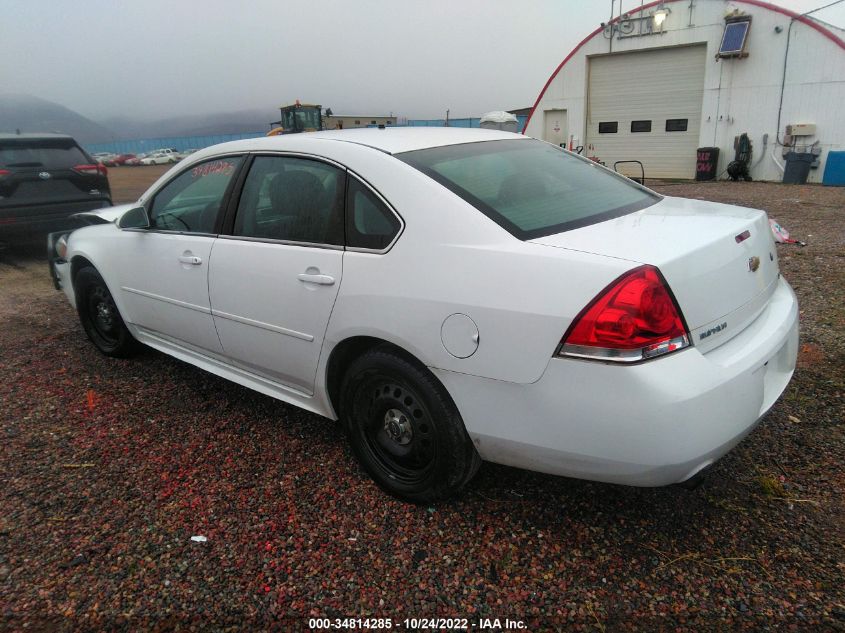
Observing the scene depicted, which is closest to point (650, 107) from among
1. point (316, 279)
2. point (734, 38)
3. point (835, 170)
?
point (734, 38)

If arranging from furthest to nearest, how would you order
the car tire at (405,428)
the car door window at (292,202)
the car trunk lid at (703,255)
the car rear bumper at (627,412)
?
the car door window at (292,202), the car tire at (405,428), the car trunk lid at (703,255), the car rear bumper at (627,412)

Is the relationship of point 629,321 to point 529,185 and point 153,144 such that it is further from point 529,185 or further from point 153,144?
point 153,144

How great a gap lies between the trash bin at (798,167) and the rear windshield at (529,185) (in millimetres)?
15833

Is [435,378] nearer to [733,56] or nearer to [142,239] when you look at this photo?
[142,239]

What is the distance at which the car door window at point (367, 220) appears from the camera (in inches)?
97.5

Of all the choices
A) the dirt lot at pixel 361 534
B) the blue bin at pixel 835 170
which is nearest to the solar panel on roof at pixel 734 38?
the blue bin at pixel 835 170

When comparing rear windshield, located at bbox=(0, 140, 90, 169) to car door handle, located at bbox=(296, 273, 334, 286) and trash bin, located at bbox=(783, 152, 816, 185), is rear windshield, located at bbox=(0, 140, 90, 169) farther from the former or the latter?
trash bin, located at bbox=(783, 152, 816, 185)

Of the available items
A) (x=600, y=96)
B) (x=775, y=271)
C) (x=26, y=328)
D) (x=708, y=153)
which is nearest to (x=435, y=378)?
(x=775, y=271)

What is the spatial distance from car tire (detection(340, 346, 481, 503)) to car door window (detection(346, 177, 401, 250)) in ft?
1.50

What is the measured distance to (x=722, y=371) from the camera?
200cm

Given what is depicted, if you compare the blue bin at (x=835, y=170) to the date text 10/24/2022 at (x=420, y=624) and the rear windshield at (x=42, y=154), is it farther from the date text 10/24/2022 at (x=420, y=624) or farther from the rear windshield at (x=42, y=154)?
the date text 10/24/2022 at (x=420, y=624)

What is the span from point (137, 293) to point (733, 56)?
18172 millimetres

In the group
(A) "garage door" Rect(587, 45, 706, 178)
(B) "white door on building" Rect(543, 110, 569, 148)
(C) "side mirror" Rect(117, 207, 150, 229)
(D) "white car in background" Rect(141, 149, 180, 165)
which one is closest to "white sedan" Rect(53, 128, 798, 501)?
(C) "side mirror" Rect(117, 207, 150, 229)

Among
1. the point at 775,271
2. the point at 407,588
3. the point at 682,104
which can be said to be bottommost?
the point at 407,588
